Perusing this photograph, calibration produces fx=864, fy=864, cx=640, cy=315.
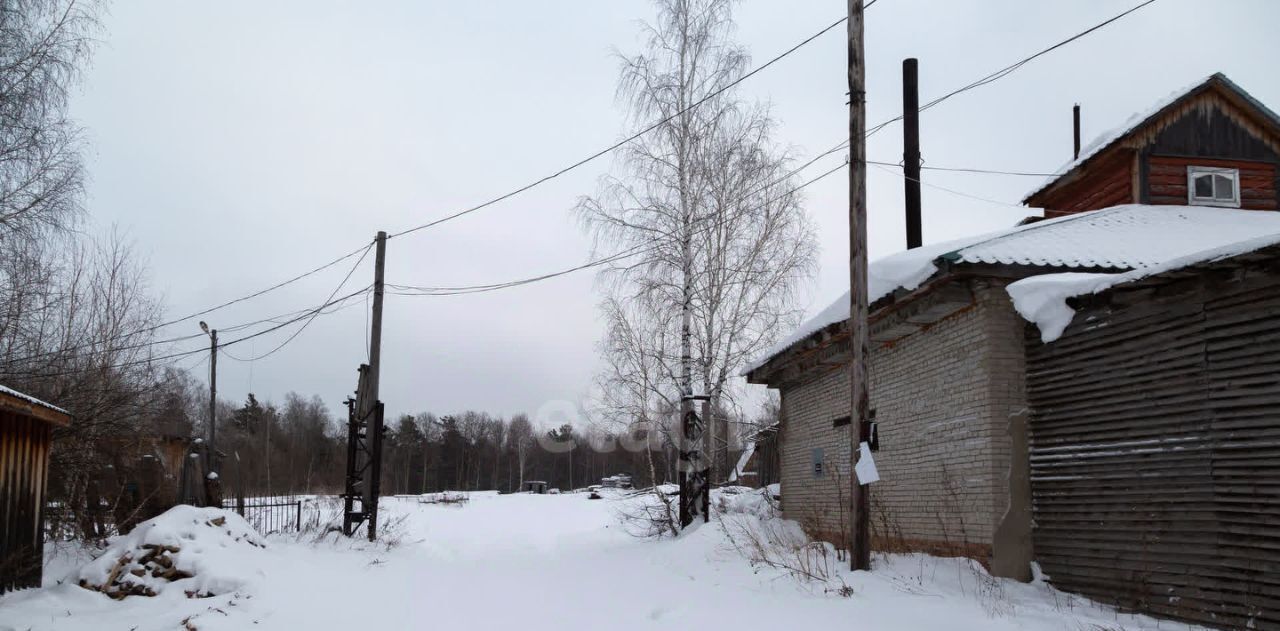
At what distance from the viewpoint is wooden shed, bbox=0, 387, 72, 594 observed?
950 centimetres

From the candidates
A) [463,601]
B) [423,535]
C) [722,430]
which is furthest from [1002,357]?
[423,535]

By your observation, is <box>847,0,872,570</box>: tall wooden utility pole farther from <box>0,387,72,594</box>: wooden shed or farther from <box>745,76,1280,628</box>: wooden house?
<box>0,387,72,594</box>: wooden shed

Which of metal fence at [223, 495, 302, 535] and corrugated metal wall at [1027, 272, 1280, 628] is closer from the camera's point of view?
corrugated metal wall at [1027, 272, 1280, 628]

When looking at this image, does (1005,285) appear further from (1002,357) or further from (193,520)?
(193,520)

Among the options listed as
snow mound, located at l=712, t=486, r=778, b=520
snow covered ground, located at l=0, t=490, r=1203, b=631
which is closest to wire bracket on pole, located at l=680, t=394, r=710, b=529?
snow mound, located at l=712, t=486, r=778, b=520

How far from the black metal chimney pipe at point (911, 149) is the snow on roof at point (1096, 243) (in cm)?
551

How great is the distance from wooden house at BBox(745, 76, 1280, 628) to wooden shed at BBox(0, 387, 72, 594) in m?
9.72

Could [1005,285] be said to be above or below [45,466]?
above

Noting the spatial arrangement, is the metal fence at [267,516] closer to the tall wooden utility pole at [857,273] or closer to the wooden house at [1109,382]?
the tall wooden utility pole at [857,273]

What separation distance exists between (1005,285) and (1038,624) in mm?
3693

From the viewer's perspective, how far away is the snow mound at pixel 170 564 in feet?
31.8

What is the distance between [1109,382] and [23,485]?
459 inches

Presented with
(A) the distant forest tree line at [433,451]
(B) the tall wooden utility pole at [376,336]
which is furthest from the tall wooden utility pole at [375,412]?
(A) the distant forest tree line at [433,451]

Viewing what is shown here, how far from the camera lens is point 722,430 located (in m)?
23.8
